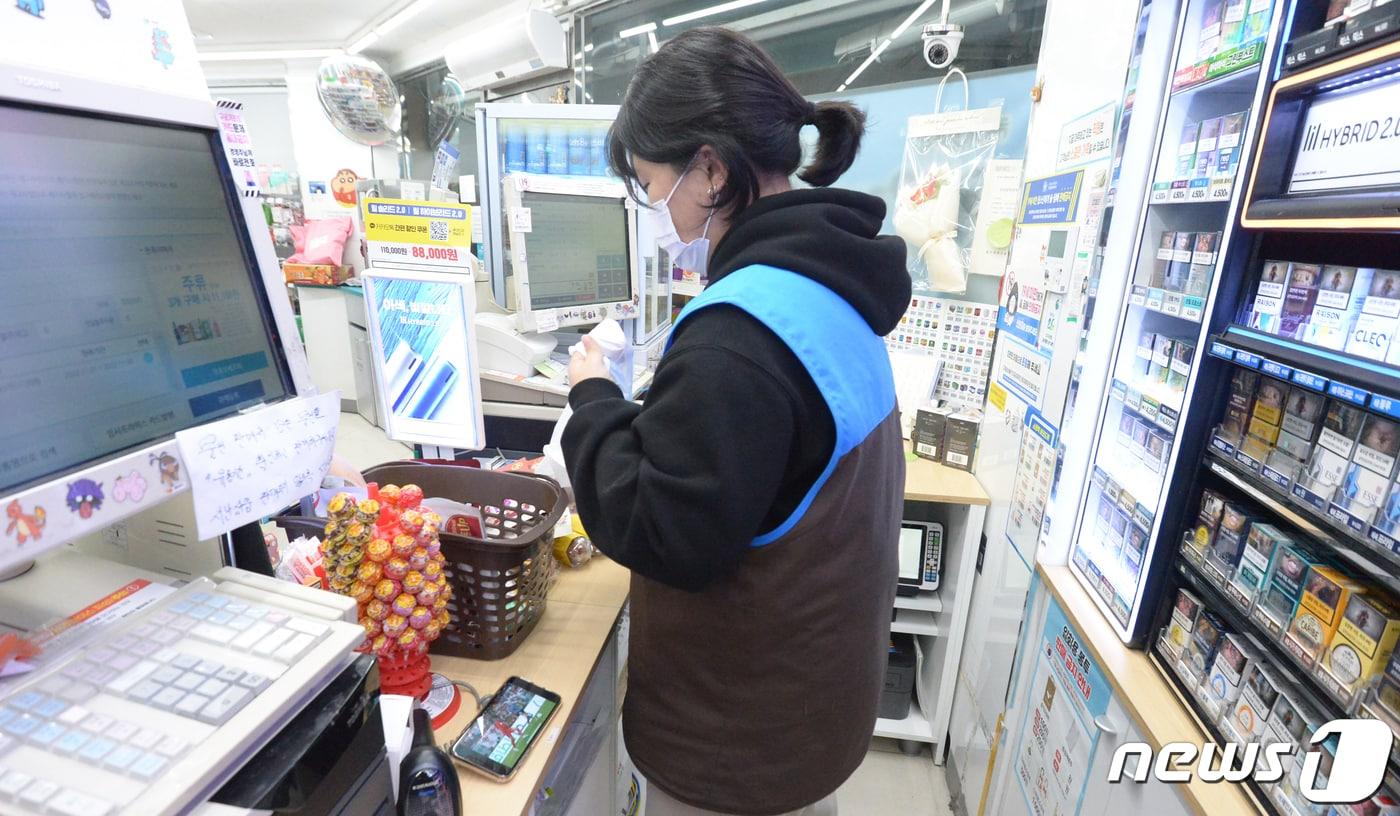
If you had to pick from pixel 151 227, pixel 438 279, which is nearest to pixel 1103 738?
pixel 438 279

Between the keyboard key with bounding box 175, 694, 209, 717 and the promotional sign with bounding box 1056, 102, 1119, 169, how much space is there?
167cm

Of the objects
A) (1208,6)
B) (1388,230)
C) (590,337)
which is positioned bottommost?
(590,337)

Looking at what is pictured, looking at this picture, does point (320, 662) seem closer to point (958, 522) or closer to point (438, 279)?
point (438, 279)

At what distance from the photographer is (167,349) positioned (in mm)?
633

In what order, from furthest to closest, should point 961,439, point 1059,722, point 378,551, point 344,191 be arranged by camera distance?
point 344,191 < point 961,439 < point 1059,722 < point 378,551

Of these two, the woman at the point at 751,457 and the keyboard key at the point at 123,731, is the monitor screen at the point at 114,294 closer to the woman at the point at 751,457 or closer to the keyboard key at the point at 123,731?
the keyboard key at the point at 123,731

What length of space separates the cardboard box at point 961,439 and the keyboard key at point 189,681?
6.81 ft

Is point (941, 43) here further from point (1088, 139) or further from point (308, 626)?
point (308, 626)

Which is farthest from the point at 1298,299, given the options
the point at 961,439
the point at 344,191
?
the point at 344,191

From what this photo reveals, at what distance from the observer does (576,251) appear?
202 cm

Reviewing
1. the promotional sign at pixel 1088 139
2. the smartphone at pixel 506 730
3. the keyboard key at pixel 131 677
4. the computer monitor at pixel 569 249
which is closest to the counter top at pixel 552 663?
the smartphone at pixel 506 730

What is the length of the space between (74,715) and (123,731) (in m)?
0.05

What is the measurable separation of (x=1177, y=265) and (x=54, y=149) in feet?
5.24

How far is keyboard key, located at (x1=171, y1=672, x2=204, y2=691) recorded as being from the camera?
54 centimetres
